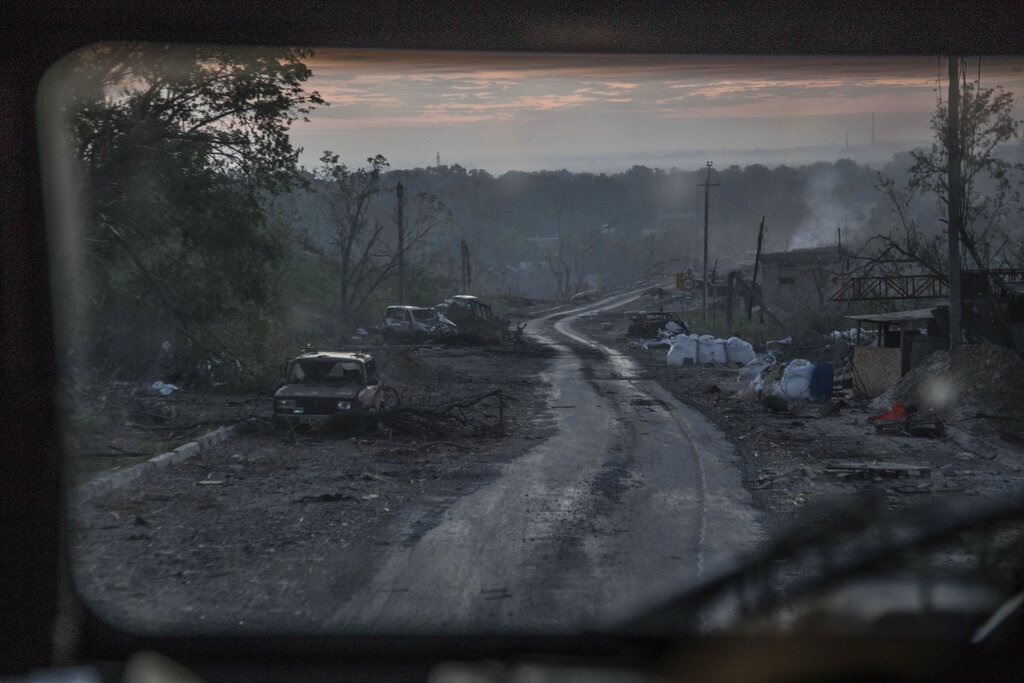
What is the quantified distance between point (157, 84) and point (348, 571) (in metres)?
6.28

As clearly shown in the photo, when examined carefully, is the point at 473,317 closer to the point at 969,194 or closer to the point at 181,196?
the point at 969,194

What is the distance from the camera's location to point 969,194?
2047 cm

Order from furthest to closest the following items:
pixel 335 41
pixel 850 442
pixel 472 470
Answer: pixel 850 442 < pixel 472 470 < pixel 335 41

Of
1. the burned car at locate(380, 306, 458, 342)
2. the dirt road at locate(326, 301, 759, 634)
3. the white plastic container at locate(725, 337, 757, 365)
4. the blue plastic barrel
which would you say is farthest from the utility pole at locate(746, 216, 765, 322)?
the dirt road at locate(326, 301, 759, 634)

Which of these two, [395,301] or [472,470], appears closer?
[472,470]

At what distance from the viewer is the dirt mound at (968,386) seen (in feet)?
55.6

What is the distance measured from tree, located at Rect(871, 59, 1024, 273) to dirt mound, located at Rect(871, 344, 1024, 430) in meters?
1.95

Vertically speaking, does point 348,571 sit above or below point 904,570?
below

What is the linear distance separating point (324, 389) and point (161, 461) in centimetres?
420

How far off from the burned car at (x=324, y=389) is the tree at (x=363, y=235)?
31.4 feet

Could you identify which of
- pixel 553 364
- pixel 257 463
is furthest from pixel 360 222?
pixel 257 463

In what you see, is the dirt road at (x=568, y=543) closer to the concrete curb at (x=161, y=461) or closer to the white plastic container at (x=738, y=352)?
the concrete curb at (x=161, y=461)

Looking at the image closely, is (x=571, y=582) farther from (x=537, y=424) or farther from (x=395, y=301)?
(x=395, y=301)

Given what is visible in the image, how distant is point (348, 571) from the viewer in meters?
7.01
